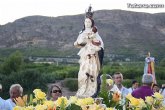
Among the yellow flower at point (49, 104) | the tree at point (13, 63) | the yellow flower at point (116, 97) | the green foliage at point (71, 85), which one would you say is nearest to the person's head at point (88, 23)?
the yellow flower at point (116, 97)

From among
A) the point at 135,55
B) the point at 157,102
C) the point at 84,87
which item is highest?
the point at 157,102

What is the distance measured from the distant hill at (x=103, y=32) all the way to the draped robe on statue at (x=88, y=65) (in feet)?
226

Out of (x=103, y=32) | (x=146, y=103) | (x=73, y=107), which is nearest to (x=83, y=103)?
(x=73, y=107)

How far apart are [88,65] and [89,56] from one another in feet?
0.68

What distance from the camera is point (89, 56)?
39.5 ft

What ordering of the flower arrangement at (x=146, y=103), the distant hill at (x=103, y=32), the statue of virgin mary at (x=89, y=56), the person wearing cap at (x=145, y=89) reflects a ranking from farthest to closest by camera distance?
the distant hill at (x=103, y=32)
the statue of virgin mary at (x=89, y=56)
the person wearing cap at (x=145, y=89)
the flower arrangement at (x=146, y=103)

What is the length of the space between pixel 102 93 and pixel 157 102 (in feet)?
1.53

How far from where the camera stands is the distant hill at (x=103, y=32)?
8819 cm

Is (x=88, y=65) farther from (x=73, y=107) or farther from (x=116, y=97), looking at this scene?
(x=73, y=107)

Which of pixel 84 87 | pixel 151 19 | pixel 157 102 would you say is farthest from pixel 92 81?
pixel 151 19

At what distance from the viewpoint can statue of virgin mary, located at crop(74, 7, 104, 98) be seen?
39.1ft

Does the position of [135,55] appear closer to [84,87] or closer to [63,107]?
[84,87]

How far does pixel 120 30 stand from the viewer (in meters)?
96.6

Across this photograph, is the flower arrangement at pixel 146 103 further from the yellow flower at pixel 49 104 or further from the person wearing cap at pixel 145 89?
the person wearing cap at pixel 145 89
